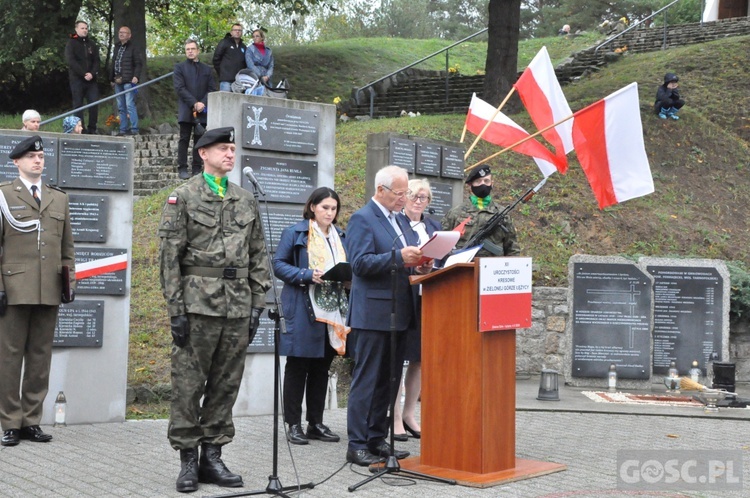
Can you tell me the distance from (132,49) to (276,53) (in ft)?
33.9

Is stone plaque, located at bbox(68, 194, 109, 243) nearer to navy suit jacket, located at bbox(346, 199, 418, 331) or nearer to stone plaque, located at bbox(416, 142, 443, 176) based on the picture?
navy suit jacket, located at bbox(346, 199, 418, 331)

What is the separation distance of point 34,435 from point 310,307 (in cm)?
236

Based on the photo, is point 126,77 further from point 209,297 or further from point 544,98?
point 209,297

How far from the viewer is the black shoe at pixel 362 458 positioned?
25.4 ft

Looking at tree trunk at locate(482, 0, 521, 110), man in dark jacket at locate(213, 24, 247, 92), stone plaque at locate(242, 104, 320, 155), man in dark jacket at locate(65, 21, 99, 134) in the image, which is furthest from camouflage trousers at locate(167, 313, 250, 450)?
tree trunk at locate(482, 0, 521, 110)

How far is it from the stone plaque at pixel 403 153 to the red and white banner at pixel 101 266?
3.08m

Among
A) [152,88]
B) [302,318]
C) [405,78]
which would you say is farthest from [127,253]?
[405,78]

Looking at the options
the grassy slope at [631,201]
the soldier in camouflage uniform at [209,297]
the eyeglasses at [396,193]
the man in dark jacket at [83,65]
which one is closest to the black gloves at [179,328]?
the soldier in camouflage uniform at [209,297]

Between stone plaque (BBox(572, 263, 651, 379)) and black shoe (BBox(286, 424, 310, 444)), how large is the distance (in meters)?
4.96

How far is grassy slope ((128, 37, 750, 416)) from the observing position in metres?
14.4

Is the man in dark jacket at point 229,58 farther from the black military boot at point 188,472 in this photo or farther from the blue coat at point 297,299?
the black military boot at point 188,472

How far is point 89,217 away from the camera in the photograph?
9477mm

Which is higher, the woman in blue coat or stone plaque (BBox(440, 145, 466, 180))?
stone plaque (BBox(440, 145, 466, 180))

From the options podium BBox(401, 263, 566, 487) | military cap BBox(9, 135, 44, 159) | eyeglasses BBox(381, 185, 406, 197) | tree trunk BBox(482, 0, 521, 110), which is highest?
tree trunk BBox(482, 0, 521, 110)
